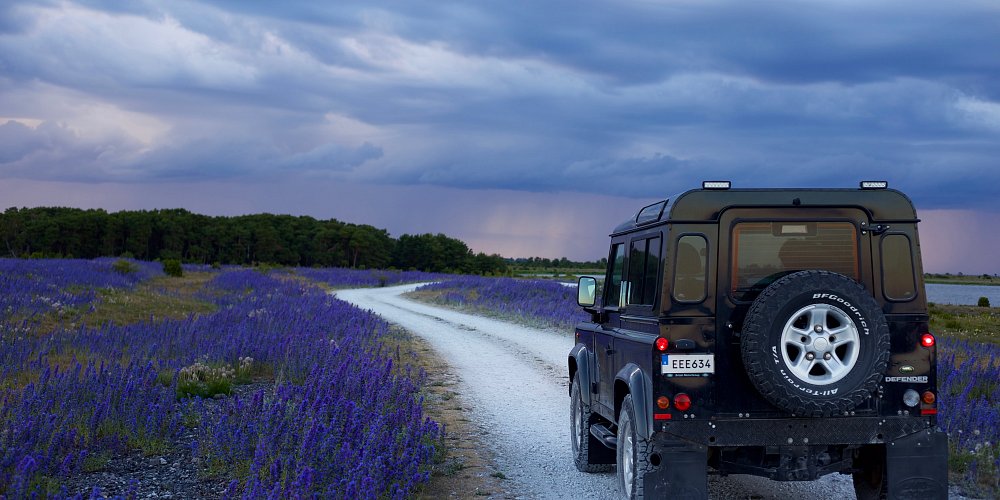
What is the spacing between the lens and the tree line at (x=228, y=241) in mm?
91375

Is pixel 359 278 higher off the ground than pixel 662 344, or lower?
lower

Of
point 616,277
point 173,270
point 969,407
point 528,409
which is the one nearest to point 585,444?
point 616,277

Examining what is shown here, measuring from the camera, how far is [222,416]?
7410mm

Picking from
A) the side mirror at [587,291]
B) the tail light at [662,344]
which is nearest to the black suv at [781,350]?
the tail light at [662,344]

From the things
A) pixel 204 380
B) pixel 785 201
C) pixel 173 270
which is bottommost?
pixel 204 380

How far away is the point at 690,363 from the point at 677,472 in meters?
0.80

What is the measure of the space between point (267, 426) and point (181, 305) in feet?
66.8

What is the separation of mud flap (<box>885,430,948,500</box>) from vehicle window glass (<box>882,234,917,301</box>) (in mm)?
1032

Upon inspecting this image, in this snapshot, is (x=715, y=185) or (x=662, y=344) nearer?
(x=662, y=344)

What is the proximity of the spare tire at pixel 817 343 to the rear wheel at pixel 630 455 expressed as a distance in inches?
39.8

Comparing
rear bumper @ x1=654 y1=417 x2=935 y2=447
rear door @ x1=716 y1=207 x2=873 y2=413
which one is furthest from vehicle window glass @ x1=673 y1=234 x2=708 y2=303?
rear bumper @ x1=654 y1=417 x2=935 y2=447

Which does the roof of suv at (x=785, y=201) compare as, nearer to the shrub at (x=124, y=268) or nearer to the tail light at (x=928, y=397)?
the tail light at (x=928, y=397)

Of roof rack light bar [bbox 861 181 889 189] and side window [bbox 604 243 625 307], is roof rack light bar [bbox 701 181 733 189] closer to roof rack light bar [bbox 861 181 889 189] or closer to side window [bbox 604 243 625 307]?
roof rack light bar [bbox 861 181 889 189]

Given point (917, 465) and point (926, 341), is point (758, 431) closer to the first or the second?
point (917, 465)
